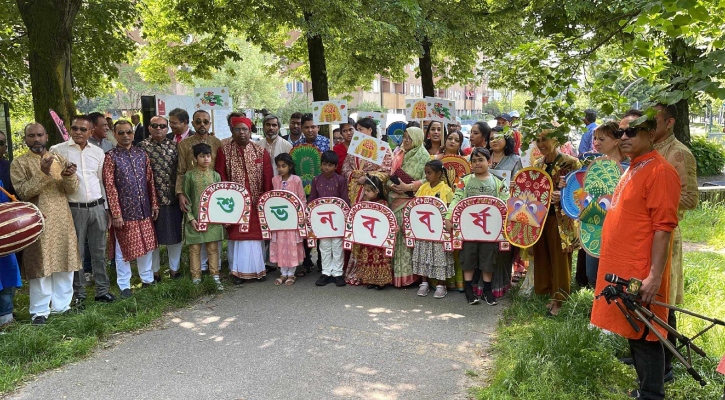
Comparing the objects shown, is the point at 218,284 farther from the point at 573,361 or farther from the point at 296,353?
the point at 573,361

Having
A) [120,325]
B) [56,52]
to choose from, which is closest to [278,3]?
[56,52]

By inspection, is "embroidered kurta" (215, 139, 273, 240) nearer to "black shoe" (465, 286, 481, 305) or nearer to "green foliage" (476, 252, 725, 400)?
"black shoe" (465, 286, 481, 305)

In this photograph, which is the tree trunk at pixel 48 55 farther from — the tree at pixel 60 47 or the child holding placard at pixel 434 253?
the child holding placard at pixel 434 253

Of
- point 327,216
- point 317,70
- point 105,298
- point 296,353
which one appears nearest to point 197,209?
point 105,298

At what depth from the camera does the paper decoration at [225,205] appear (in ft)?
24.4

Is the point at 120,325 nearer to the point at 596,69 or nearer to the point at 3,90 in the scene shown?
the point at 596,69

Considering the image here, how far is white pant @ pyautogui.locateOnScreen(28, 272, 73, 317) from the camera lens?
6.20 m

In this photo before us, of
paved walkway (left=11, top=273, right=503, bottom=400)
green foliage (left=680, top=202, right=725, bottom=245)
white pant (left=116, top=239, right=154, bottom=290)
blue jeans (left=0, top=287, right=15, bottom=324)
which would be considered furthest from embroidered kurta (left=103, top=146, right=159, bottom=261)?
green foliage (left=680, top=202, right=725, bottom=245)

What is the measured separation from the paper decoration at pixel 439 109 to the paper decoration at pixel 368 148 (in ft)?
8.32

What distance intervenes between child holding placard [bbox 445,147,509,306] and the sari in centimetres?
72

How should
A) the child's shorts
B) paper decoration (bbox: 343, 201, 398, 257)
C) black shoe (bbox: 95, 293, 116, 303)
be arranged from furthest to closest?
paper decoration (bbox: 343, 201, 398, 257), black shoe (bbox: 95, 293, 116, 303), the child's shorts

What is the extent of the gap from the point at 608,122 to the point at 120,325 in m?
4.92

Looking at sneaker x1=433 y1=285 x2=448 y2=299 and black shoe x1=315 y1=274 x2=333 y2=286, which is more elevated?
black shoe x1=315 y1=274 x2=333 y2=286

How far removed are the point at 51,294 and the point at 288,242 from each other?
2722mm
